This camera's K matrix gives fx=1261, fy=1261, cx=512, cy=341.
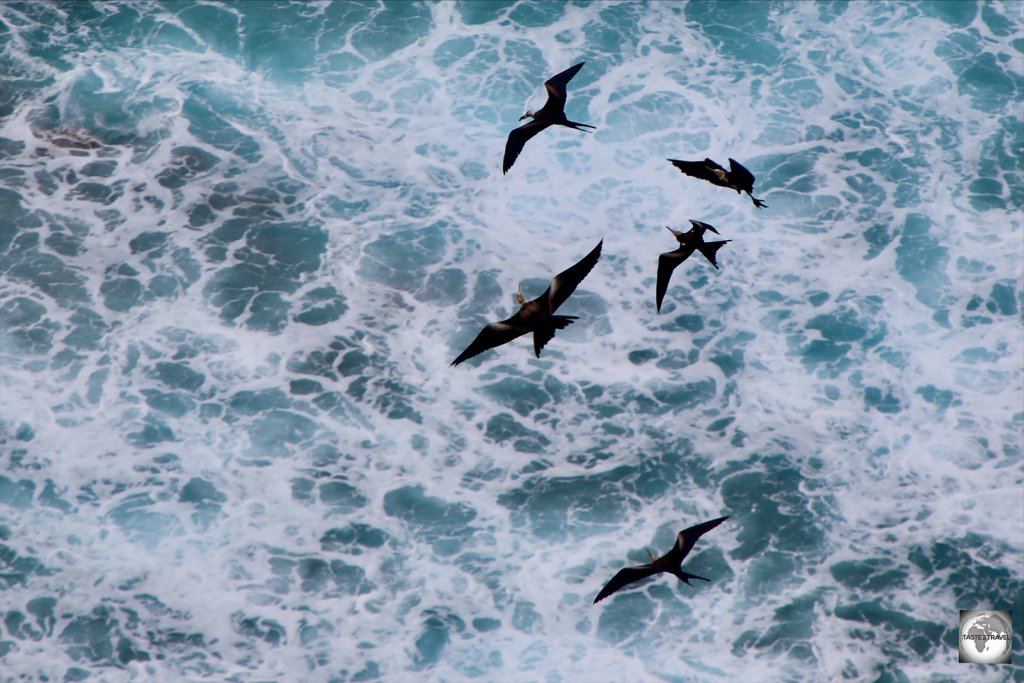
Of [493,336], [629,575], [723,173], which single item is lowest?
[629,575]

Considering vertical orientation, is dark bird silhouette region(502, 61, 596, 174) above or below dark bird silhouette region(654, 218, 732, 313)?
above

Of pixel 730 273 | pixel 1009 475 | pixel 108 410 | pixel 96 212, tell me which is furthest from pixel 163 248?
pixel 1009 475

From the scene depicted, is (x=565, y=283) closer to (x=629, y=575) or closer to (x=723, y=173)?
(x=723, y=173)

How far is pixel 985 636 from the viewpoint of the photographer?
36.0m

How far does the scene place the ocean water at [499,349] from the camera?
36.1 metres

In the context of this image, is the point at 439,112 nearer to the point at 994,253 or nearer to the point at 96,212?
the point at 96,212

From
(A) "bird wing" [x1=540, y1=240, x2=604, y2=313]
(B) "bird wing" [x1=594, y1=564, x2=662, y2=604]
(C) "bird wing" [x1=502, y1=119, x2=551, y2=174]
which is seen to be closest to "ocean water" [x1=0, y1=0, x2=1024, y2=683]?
(B) "bird wing" [x1=594, y1=564, x2=662, y2=604]

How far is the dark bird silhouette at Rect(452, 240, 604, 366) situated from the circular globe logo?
18.4m

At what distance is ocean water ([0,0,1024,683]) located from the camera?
118 ft

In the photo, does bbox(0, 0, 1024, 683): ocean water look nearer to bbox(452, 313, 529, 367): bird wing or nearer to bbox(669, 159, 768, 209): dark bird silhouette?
bbox(452, 313, 529, 367): bird wing

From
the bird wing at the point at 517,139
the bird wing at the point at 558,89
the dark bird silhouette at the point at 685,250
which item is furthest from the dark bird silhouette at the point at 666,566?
the bird wing at the point at 558,89

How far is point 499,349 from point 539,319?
18.3 meters

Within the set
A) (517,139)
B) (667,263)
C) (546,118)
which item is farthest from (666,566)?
(546,118)

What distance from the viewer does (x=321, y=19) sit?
5444cm
